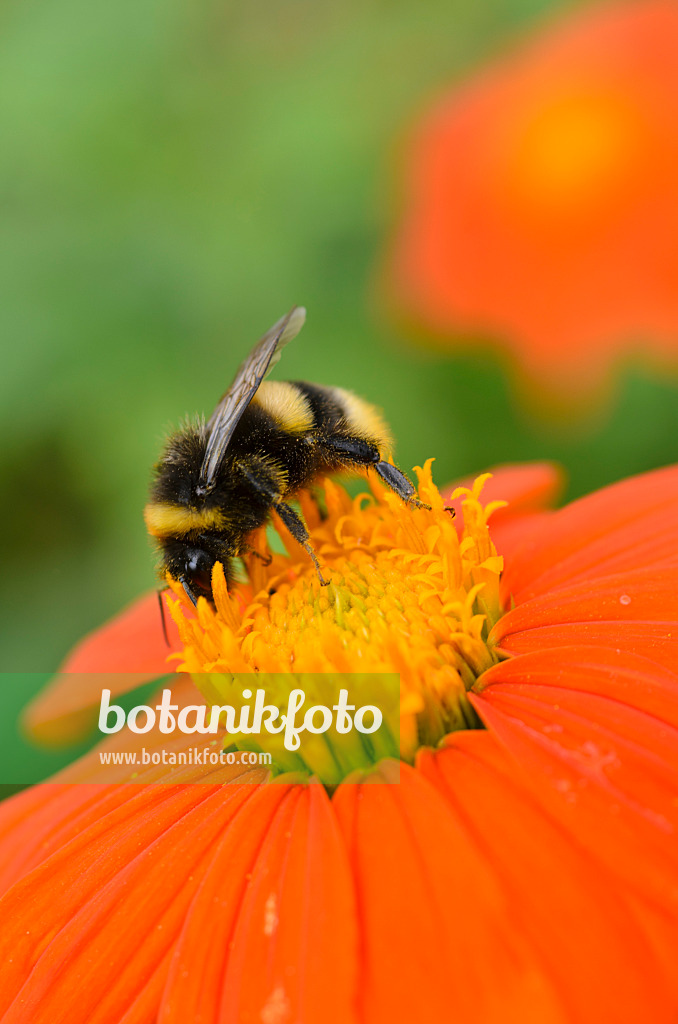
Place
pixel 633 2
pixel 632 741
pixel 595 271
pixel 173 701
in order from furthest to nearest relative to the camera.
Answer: pixel 633 2 → pixel 595 271 → pixel 173 701 → pixel 632 741

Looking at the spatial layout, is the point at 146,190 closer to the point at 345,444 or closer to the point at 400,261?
the point at 400,261

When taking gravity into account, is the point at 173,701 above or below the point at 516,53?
below

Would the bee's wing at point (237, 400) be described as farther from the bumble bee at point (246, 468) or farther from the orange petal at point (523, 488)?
the orange petal at point (523, 488)

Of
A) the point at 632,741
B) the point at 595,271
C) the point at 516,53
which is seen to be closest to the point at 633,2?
the point at 516,53

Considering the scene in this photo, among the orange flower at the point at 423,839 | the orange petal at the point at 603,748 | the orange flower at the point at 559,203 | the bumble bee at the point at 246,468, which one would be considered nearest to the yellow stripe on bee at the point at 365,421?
the bumble bee at the point at 246,468

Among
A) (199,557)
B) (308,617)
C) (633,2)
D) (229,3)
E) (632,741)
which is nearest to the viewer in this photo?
(632,741)

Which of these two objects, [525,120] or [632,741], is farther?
[525,120]
